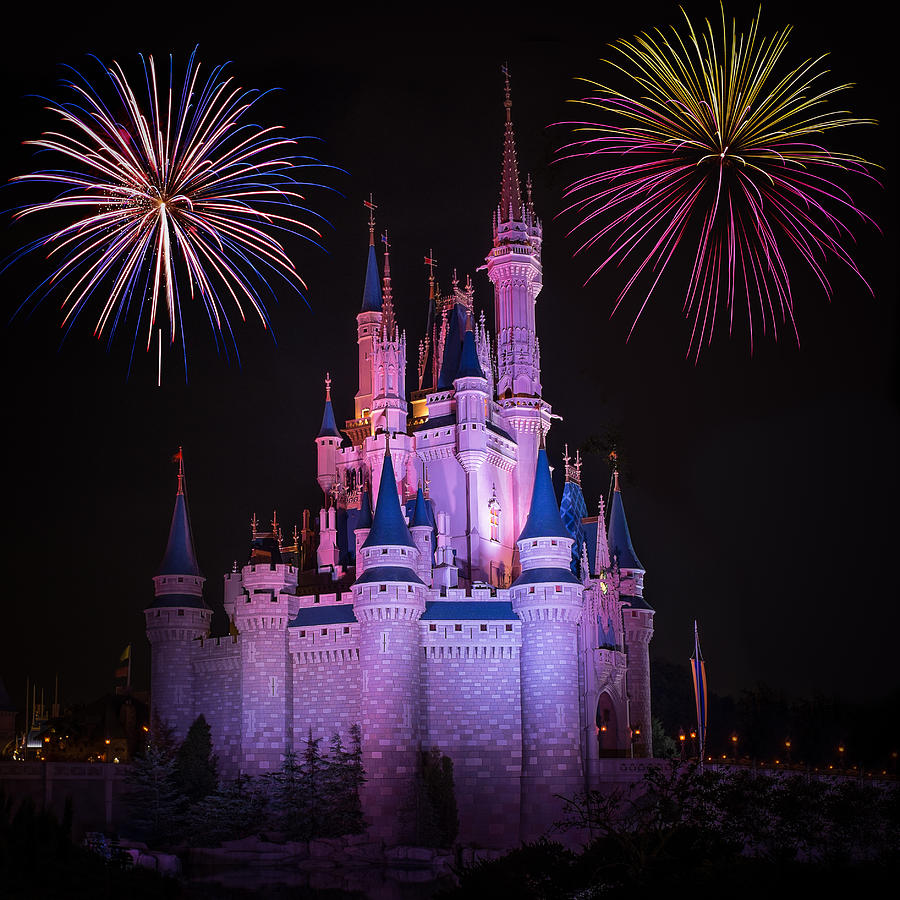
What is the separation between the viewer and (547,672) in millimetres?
50188

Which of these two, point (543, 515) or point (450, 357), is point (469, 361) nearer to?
point (450, 357)

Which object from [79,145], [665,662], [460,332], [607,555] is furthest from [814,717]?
[79,145]

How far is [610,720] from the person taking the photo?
56531 millimetres

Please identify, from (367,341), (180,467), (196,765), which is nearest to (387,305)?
(367,341)

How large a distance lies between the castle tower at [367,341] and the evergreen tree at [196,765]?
60.9 feet

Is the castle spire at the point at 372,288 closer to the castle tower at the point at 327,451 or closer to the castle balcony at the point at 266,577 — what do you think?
the castle tower at the point at 327,451

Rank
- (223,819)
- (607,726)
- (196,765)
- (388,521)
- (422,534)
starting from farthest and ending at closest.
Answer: (607,726)
(422,534)
(196,765)
(388,521)
(223,819)

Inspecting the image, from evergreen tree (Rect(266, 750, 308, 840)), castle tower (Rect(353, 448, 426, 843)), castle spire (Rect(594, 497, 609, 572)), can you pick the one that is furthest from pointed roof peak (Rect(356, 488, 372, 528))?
evergreen tree (Rect(266, 750, 308, 840))

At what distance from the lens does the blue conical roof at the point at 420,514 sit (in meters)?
56.7

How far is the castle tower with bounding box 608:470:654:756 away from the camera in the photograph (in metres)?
60.8

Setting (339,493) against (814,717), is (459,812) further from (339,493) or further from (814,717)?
(814,717)

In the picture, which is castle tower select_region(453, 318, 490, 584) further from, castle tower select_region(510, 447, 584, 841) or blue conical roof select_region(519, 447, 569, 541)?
castle tower select_region(510, 447, 584, 841)

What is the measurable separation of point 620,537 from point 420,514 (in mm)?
12837

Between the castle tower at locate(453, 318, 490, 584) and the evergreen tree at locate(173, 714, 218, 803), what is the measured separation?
47.3ft
